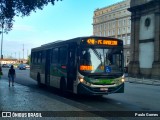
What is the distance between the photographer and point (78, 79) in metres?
15.9

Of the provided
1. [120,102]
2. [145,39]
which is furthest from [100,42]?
[145,39]

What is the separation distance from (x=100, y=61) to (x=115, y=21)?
131426 mm

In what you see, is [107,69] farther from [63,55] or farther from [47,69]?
[47,69]

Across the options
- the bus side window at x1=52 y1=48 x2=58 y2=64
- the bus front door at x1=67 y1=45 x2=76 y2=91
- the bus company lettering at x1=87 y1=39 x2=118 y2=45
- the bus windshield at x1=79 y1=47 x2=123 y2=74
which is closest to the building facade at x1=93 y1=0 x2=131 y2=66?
the bus side window at x1=52 y1=48 x2=58 y2=64

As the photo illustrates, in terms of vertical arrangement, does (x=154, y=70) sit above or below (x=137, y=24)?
below

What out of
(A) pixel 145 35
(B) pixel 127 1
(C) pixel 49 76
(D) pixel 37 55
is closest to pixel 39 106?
(C) pixel 49 76

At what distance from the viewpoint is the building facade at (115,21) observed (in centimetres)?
13600

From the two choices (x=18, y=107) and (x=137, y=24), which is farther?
(x=137, y=24)

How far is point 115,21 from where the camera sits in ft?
477

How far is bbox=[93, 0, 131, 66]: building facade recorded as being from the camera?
136 metres

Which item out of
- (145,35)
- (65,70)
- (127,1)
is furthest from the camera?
(127,1)

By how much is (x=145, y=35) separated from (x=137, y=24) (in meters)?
2.98

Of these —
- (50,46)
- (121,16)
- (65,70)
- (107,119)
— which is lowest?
(107,119)

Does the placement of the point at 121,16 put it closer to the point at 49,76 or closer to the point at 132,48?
the point at 132,48
